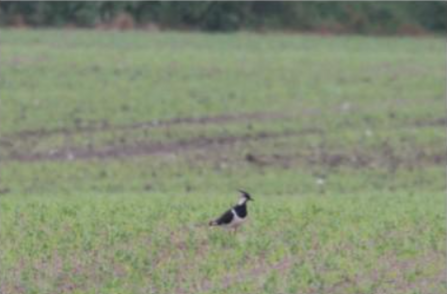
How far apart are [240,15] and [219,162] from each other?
2032cm

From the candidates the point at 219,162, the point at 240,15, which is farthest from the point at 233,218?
the point at 240,15

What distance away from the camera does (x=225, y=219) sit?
12.0 metres

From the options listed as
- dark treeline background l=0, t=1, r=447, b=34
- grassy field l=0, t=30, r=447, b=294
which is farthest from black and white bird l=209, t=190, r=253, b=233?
dark treeline background l=0, t=1, r=447, b=34

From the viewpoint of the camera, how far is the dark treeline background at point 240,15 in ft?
125

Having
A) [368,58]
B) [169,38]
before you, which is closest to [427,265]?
[368,58]

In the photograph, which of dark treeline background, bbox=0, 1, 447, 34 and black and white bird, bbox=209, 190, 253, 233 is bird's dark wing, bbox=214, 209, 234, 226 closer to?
black and white bird, bbox=209, 190, 253, 233

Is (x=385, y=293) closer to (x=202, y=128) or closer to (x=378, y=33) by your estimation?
(x=202, y=128)

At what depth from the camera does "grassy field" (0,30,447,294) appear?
38.5 ft

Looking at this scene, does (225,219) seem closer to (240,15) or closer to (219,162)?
(219,162)

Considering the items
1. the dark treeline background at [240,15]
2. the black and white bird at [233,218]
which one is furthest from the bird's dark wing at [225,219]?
the dark treeline background at [240,15]

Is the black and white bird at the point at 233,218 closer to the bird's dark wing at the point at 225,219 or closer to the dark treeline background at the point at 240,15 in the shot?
the bird's dark wing at the point at 225,219

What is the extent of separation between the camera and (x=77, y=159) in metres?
20.2

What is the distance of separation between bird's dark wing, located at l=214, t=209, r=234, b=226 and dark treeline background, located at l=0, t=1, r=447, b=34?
25.4 m

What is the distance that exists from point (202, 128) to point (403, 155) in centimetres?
330
